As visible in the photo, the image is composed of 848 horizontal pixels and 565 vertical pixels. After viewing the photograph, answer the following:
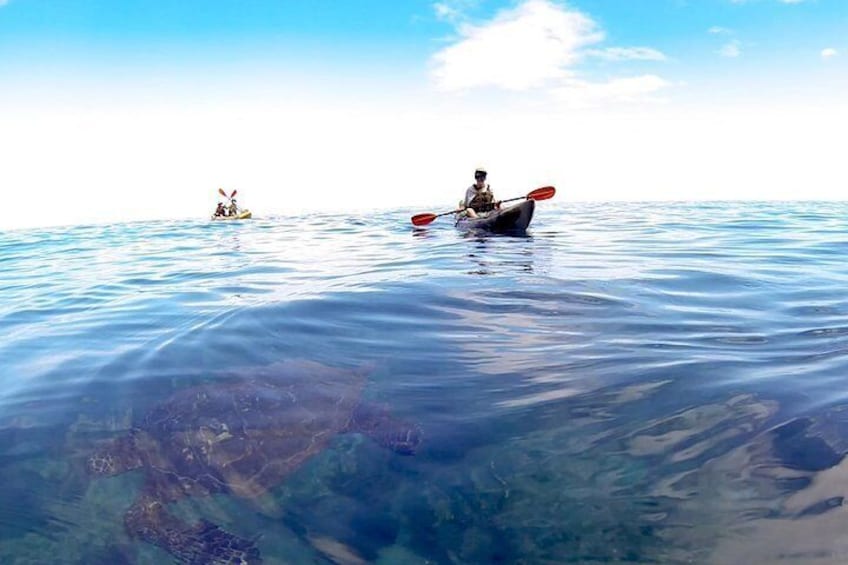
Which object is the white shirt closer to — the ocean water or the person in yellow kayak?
the person in yellow kayak

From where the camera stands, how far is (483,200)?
59.5 feet

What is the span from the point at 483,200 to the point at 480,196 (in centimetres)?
19

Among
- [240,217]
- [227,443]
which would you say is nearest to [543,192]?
[227,443]

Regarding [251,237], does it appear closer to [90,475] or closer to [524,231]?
[524,231]

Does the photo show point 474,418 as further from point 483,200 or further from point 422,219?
point 422,219

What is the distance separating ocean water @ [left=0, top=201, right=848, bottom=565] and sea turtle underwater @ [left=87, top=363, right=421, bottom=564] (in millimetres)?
31

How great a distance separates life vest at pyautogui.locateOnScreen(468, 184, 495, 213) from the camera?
709 inches

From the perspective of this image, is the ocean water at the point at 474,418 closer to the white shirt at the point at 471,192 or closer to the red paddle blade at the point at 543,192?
the red paddle blade at the point at 543,192

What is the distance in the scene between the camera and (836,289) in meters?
6.82

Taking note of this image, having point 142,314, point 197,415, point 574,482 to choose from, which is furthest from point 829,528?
point 142,314

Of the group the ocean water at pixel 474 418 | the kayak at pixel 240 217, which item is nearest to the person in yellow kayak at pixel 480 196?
the ocean water at pixel 474 418

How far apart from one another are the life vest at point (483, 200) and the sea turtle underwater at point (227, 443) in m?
14.4

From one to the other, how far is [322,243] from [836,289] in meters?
12.2

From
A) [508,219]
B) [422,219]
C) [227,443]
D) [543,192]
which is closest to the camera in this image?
[227,443]
